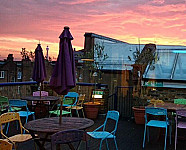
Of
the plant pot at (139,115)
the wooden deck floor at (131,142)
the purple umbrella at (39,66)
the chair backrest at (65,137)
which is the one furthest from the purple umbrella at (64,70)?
the plant pot at (139,115)

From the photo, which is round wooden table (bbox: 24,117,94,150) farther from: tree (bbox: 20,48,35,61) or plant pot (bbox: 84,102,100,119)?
tree (bbox: 20,48,35,61)

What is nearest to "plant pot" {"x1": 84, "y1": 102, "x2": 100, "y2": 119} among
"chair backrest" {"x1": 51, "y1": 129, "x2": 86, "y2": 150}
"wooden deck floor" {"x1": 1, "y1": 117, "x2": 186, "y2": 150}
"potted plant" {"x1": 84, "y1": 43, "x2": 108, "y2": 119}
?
"potted plant" {"x1": 84, "y1": 43, "x2": 108, "y2": 119}

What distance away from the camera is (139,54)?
330 inches

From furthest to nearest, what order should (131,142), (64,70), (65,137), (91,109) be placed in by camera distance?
(91,109)
(131,142)
(64,70)
(65,137)

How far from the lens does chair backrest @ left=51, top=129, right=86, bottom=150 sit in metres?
2.79

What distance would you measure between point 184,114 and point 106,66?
639cm

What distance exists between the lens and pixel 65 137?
2.88 m

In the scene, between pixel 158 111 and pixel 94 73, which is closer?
pixel 158 111

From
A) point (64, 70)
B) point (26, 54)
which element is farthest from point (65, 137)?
point (26, 54)

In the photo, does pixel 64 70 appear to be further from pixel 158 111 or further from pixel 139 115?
pixel 139 115

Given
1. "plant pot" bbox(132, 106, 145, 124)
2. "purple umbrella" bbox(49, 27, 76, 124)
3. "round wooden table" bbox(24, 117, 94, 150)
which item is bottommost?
"plant pot" bbox(132, 106, 145, 124)

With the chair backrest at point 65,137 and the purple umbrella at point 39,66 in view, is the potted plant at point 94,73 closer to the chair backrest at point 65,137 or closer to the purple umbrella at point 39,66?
the purple umbrella at point 39,66

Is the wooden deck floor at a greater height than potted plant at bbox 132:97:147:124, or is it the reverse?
potted plant at bbox 132:97:147:124

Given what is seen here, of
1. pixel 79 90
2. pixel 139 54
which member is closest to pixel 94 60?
pixel 79 90
